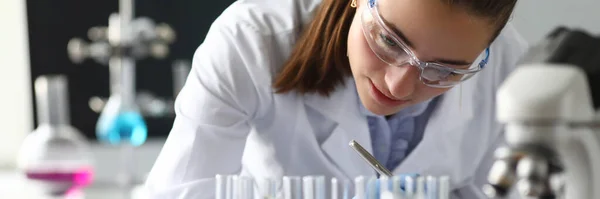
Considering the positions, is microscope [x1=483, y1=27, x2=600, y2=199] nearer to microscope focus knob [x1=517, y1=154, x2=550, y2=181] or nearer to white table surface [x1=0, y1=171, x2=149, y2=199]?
microscope focus knob [x1=517, y1=154, x2=550, y2=181]

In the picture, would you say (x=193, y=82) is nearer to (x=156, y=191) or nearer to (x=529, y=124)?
(x=156, y=191)

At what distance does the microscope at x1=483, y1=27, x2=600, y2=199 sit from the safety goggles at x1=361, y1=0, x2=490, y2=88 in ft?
1.54

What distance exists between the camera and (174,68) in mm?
2791

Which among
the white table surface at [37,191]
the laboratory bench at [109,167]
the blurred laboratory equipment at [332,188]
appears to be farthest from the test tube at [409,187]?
the laboratory bench at [109,167]

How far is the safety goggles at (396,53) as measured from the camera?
1271mm

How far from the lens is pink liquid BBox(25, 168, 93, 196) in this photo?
2.26 metres

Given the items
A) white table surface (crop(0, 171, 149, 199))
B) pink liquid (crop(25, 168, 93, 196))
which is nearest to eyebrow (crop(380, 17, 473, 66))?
white table surface (crop(0, 171, 149, 199))

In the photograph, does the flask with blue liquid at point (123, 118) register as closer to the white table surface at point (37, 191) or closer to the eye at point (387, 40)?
the white table surface at point (37, 191)

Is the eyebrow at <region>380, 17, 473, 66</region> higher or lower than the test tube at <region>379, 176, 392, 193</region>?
higher

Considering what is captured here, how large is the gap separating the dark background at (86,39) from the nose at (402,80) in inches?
57.0

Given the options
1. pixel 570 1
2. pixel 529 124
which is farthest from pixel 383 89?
pixel 570 1

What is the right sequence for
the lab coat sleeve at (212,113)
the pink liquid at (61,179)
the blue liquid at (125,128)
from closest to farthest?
the lab coat sleeve at (212,113), the pink liquid at (61,179), the blue liquid at (125,128)

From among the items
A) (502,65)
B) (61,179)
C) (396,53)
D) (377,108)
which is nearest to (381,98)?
(377,108)

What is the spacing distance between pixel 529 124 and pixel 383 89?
64 cm
